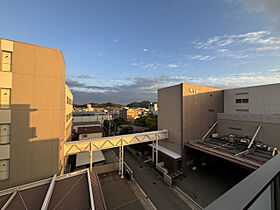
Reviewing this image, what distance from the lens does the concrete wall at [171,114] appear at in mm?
15414

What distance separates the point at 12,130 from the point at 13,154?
4.98ft

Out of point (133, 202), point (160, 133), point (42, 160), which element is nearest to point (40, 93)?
point (42, 160)

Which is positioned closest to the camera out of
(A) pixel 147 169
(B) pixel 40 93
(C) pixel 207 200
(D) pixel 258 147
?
(B) pixel 40 93

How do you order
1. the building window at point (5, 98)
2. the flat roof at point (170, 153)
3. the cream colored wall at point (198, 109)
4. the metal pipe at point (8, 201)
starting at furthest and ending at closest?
1. the cream colored wall at point (198, 109)
2. the flat roof at point (170, 153)
3. the building window at point (5, 98)
4. the metal pipe at point (8, 201)

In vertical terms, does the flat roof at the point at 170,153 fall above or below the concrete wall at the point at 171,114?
below

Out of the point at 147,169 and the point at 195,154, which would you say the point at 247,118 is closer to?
the point at 195,154

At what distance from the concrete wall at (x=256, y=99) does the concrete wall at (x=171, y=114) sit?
368 inches

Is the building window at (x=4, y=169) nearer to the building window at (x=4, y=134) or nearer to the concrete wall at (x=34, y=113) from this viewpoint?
the concrete wall at (x=34, y=113)

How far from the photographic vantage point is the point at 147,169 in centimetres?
1577

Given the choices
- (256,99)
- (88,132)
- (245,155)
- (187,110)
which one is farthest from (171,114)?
(88,132)

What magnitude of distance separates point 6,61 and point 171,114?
16202 millimetres

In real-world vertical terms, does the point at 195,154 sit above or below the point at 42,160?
below

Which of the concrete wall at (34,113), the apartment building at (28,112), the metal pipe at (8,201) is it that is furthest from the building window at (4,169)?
the metal pipe at (8,201)

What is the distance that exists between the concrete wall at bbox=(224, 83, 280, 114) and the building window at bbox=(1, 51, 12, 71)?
81.1 feet
